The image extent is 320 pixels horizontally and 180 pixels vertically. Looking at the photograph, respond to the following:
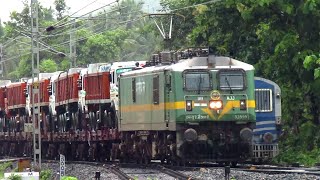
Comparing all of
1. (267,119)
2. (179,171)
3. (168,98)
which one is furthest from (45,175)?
(267,119)

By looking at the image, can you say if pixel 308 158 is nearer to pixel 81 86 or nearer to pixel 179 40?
pixel 81 86

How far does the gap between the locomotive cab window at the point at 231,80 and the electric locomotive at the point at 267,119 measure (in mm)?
3240

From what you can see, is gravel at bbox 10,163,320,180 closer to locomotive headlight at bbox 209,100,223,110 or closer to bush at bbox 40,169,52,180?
bush at bbox 40,169,52,180

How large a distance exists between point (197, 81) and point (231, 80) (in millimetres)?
851

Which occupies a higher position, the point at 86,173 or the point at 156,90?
the point at 156,90

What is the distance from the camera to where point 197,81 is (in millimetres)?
23312

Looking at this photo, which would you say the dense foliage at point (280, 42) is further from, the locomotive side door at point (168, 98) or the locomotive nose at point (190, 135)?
the locomotive nose at point (190, 135)

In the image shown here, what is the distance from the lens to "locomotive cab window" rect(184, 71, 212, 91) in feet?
76.2

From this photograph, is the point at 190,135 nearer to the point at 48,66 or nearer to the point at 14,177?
the point at 14,177

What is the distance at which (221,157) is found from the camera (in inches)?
925

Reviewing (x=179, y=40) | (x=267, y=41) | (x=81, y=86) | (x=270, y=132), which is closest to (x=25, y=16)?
(x=179, y=40)

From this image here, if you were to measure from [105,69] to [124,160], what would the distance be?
3.46 m

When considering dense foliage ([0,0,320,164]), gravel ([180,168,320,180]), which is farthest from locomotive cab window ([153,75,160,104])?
gravel ([180,168,320,180])

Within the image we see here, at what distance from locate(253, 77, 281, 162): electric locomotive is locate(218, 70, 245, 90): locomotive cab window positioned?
3.24 metres
